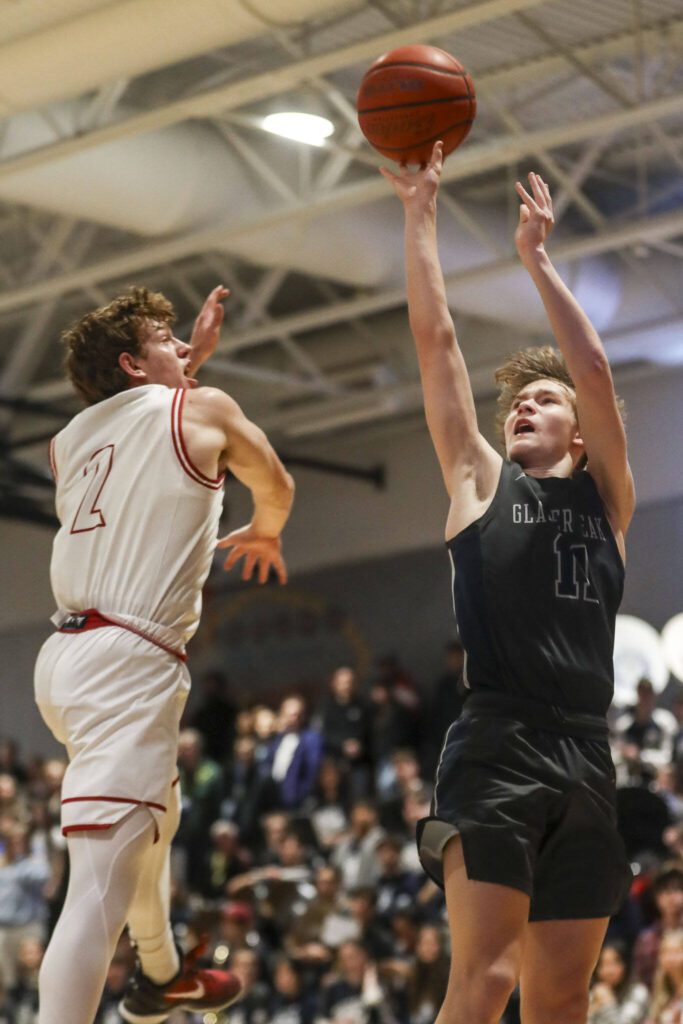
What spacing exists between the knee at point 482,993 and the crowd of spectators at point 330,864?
5.78 metres

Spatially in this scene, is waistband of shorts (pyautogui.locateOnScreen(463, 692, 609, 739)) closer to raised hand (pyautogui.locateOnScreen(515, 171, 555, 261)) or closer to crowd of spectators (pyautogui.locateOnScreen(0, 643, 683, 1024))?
raised hand (pyautogui.locateOnScreen(515, 171, 555, 261))

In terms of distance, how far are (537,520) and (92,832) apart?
1337mm

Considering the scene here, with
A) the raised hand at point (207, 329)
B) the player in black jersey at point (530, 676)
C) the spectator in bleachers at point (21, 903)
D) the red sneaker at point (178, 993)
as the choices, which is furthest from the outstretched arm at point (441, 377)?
the spectator in bleachers at point (21, 903)

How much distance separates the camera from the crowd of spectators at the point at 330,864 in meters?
10.2

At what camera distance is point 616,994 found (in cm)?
933

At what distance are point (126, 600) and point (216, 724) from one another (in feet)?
43.2

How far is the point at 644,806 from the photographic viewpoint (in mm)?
10758

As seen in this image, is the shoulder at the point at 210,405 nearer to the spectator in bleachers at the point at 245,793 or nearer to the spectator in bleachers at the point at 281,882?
the spectator in bleachers at the point at 281,882

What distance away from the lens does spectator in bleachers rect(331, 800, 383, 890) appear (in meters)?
12.3

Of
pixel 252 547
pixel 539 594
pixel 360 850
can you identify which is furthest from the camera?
pixel 360 850

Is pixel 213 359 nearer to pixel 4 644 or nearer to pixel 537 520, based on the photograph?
pixel 4 644

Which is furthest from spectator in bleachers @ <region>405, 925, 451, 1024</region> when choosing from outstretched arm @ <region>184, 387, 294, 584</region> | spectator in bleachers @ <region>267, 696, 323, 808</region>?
outstretched arm @ <region>184, 387, 294, 584</region>

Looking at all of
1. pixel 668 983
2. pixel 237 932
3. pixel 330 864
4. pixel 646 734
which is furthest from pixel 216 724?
pixel 668 983

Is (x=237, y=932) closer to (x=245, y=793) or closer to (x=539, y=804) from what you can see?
(x=245, y=793)
